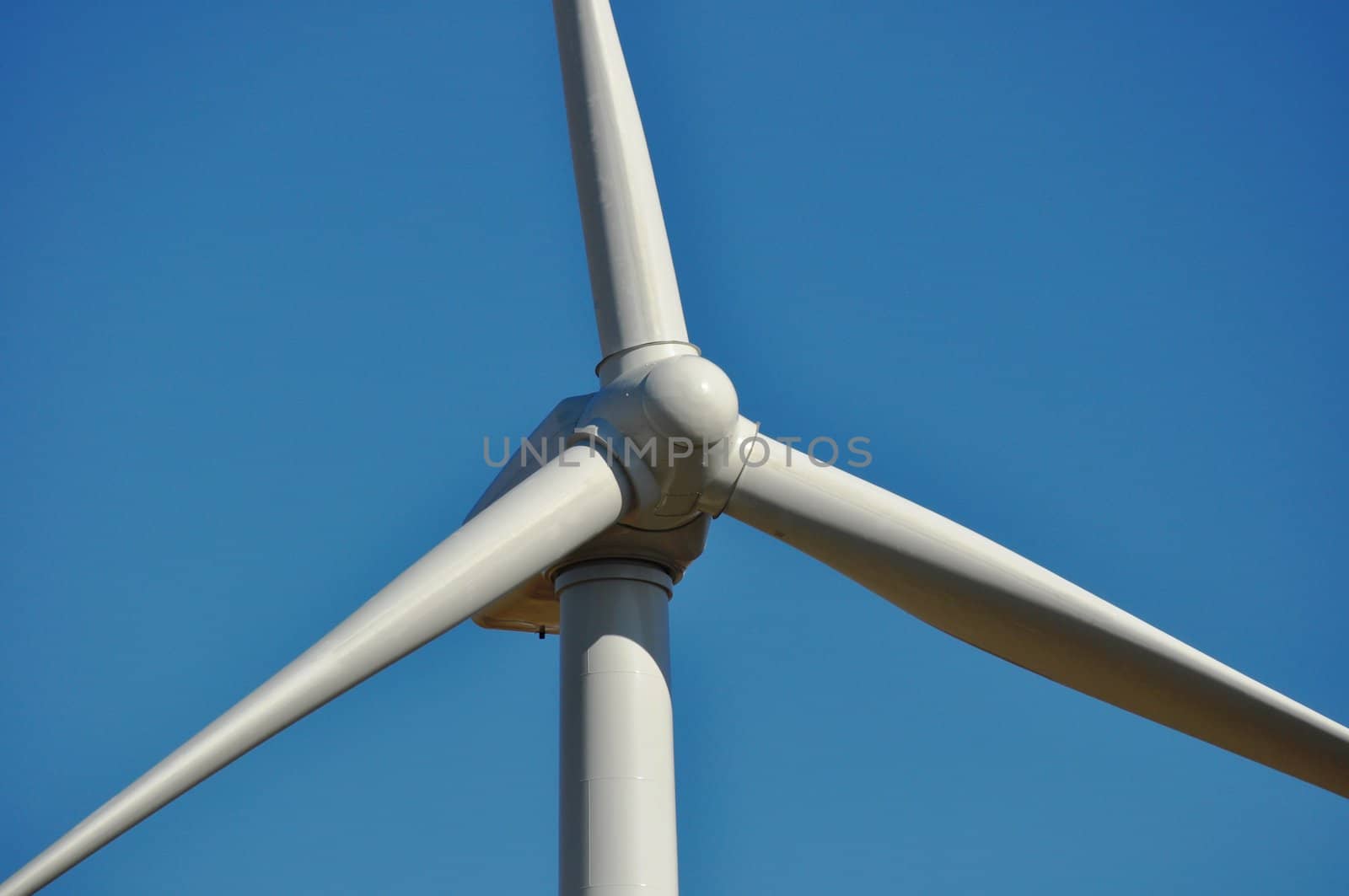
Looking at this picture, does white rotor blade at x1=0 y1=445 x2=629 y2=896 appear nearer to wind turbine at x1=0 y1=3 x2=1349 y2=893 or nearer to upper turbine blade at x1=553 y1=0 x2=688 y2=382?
wind turbine at x1=0 y1=3 x2=1349 y2=893

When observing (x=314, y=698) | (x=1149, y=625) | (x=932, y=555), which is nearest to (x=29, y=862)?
(x=314, y=698)

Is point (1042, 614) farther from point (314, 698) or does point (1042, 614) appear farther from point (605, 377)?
point (314, 698)

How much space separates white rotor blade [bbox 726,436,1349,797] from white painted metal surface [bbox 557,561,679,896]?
108cm

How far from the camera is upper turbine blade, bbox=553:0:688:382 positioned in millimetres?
11797

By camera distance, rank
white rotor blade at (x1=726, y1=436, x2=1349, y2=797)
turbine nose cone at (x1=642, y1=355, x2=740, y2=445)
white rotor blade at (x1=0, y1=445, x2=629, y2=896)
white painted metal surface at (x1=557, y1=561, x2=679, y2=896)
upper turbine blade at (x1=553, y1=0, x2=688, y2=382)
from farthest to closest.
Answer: upper turbine blade at (x1=553, y1=0, x2=688, y2=382), white rotor blade at (x1=726, y1=436, x2=1349, y2=797), turbine nose cone at (x1=642, y1=355, x2=740, y2=445), white painted metal surface at (x1=557, y1=561, x2=679, y2=896), white rotor blade at (x1=0, y1=445, x2=629, y2=896)

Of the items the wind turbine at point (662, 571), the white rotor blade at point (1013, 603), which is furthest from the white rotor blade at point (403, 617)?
the white rotor blade at point (1013, 603)

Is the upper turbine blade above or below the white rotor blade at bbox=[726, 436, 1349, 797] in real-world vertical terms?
above

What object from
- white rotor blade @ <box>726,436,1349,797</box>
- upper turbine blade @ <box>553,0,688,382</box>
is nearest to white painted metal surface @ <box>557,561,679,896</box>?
white rotor blade @ <box>726,436,1349,797</box>

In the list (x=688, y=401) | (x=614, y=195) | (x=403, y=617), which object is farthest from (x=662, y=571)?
(x=614, y=195)

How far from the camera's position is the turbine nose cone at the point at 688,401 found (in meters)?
10.7

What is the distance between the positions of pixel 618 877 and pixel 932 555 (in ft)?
9.81

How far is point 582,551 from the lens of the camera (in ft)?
37.6

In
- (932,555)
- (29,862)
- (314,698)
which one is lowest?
(29,862)

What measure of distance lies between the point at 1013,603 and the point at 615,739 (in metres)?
2.86
